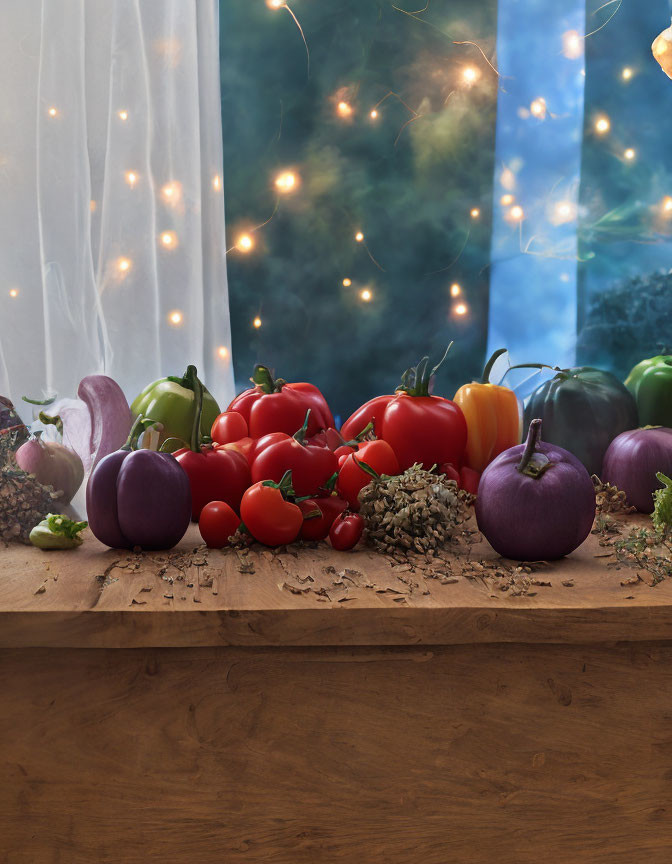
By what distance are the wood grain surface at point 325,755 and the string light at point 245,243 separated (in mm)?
960

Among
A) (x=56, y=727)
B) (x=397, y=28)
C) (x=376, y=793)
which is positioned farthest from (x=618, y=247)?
(x=56, y=727)

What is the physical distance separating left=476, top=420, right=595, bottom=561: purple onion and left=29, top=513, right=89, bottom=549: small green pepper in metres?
0.42

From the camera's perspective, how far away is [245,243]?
4.59 ft

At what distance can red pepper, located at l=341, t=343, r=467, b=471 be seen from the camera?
0.95 m

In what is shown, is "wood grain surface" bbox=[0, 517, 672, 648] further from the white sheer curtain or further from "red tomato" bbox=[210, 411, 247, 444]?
the white sheer curtain

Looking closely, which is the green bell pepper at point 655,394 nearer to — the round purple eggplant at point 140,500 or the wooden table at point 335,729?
the wooden table at point 335,729

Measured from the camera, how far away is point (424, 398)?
97 centimetres

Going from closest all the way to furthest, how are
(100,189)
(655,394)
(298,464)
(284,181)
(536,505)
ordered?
(536,505) < (298,464) < (655,394) < (100,189) < (284,181)

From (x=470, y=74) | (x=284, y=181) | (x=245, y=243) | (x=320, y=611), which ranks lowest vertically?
(x=320, y=611)

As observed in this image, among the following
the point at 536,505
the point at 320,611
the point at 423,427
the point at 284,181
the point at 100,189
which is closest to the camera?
the point at 320,611

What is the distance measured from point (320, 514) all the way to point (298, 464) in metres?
0.06

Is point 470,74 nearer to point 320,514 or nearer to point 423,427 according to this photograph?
point 423,427

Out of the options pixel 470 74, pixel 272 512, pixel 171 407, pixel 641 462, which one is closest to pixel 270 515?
pixel 272 512

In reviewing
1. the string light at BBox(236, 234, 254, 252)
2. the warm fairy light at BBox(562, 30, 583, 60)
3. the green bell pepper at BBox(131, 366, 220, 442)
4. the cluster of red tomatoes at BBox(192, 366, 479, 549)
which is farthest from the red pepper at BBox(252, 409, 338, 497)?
the warm fairy light at BBox(562, 30, 583, 60)
